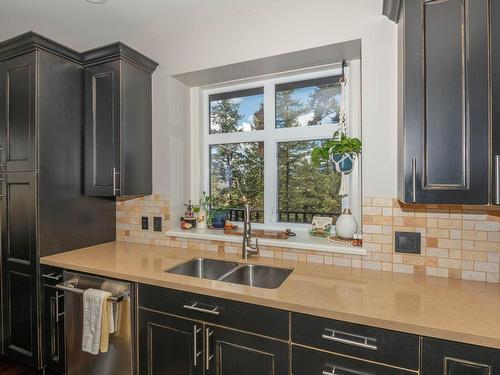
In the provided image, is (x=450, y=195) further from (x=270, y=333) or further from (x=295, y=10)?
(x=295, y=10)

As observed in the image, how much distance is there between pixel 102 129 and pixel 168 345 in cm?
151

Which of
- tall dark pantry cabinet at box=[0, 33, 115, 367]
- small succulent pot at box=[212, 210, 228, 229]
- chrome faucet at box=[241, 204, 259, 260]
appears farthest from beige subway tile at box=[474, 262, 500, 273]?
tall dark pantry cabinet at box=[0, 33, 115, 367]

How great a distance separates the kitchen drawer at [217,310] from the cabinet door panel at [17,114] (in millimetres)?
1201

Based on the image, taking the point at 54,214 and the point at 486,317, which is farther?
the point at 54,214

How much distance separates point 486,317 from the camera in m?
1.08

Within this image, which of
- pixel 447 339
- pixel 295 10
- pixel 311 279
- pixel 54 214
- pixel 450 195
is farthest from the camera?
pixel 54 214

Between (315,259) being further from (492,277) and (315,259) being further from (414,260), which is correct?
(492,277)

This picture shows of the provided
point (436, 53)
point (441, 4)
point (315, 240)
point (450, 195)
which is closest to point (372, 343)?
point (450, 195)

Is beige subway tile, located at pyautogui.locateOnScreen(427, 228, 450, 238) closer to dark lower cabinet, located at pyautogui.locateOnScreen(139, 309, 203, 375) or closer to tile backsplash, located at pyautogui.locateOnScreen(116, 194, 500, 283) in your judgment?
tile backsplash, located at pyautogui.locateOnScreen(116, 194, 500, 283)

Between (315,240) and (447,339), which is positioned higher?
(315,240)

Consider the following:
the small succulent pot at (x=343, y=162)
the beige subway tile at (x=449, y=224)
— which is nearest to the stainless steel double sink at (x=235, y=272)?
the small succulent pot at (x=343, y=162)

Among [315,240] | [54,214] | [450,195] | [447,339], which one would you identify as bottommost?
[447,339]

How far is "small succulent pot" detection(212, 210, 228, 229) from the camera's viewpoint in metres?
2.35

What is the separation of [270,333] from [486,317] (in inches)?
32.5
